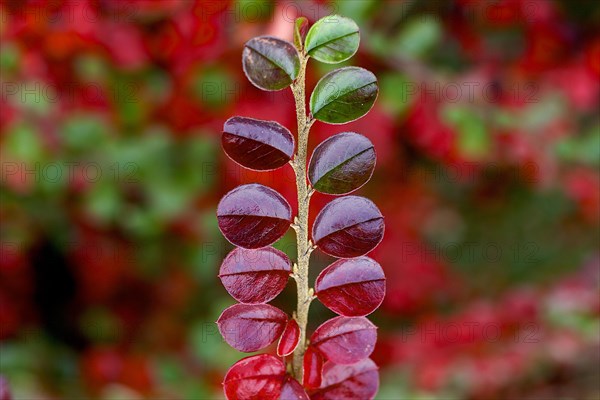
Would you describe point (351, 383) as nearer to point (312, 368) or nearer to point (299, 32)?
point (312, 368)

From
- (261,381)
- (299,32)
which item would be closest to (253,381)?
(261,381)

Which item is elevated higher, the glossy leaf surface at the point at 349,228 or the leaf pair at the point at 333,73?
the leaf pair at the point at 333,73

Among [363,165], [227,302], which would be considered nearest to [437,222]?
[227,302]

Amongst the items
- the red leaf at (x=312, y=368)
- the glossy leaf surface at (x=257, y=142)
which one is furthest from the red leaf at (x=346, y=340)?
the glossy leaf surface at (x=257, y=142)

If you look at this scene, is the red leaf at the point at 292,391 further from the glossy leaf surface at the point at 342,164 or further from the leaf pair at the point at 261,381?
the glossy leaf surface at the point at 342,164

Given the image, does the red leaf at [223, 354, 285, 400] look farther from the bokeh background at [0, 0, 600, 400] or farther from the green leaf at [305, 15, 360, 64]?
the bokeh background at [0, 0, 600, 400]

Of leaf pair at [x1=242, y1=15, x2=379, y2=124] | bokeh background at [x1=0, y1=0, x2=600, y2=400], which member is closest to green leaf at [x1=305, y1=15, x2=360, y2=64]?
leaf pair at [x1=242, y1=15, x2=379, y2=124]

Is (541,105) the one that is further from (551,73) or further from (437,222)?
(437,222)
